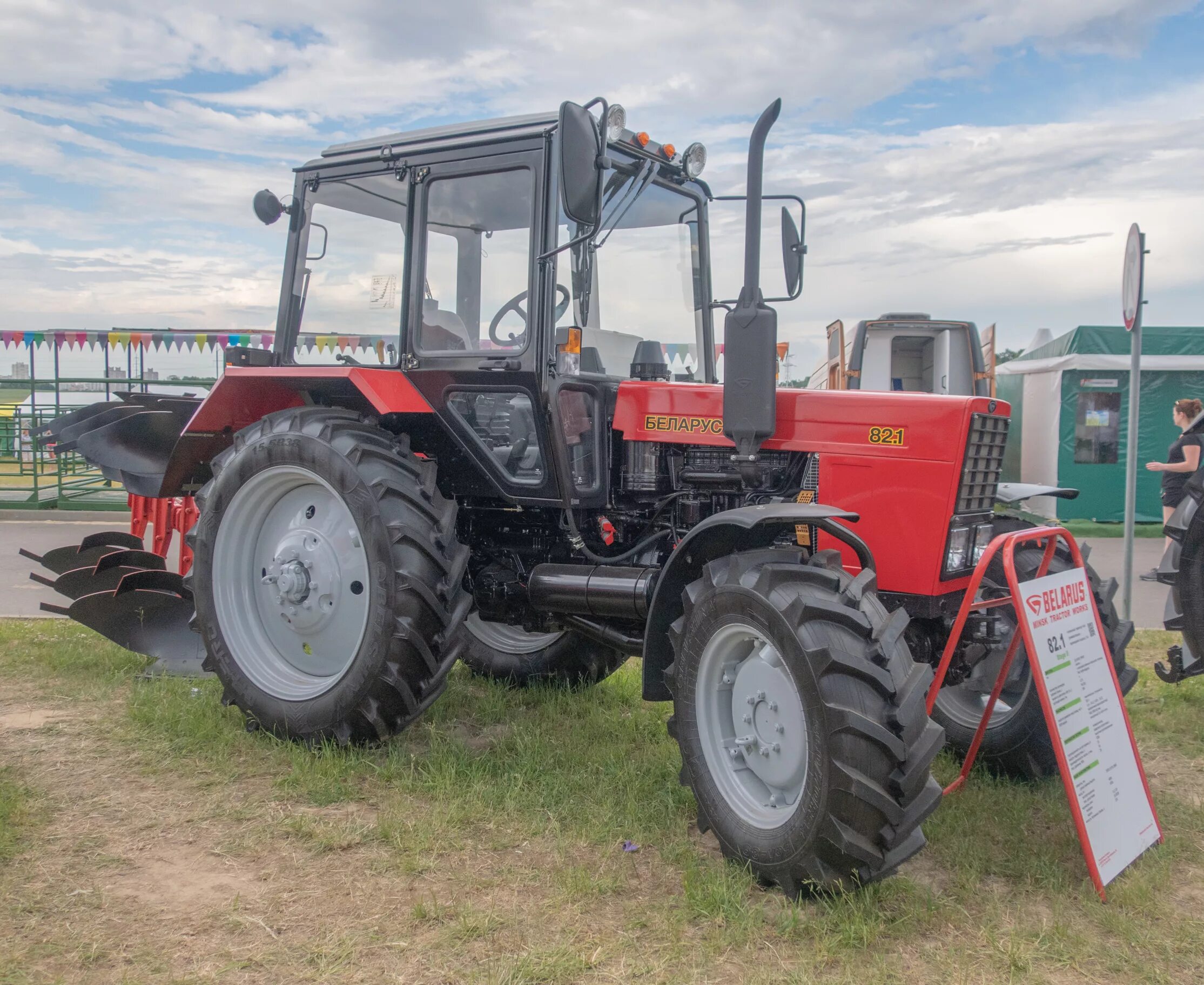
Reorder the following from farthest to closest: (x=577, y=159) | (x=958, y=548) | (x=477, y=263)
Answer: (x=477, y=263) → (x=958, y=548) → (x=577, y=159)

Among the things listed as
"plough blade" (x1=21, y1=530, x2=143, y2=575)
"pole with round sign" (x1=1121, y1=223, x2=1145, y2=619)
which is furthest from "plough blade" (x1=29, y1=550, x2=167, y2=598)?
"pole with round sign" (x1=1121, y1=223, x2=1145, y2=619)

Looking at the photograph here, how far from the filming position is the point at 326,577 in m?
A: 4.38

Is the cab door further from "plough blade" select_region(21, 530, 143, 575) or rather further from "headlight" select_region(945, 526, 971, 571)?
"plough blade" select_region(21, 530, 143, 575)

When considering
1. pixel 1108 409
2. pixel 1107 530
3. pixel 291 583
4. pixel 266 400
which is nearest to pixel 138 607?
pixel 266 400

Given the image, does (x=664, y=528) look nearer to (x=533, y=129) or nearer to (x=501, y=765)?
(x=501, y=765)

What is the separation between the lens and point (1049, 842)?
3.50 meters

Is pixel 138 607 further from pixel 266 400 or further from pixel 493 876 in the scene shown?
pixel 493 876

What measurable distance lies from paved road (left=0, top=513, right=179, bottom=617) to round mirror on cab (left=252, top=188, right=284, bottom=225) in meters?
3.72

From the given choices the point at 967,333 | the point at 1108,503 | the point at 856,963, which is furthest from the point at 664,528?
the point at 1108,503

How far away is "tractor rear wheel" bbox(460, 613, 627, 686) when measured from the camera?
5.30m

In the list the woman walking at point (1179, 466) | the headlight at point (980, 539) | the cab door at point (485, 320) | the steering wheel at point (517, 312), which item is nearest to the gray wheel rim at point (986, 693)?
the headlight at point (980, 539)

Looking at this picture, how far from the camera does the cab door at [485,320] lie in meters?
4.19

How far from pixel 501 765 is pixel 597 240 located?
2.20 m

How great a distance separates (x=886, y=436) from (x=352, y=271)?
262 cm
